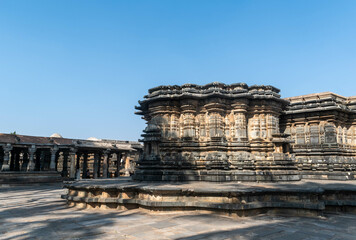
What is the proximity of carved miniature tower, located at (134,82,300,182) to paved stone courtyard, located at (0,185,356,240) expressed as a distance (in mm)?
4129

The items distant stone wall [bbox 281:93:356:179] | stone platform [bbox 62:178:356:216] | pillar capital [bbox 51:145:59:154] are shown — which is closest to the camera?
stone platform [bbox 62:178:356:216]

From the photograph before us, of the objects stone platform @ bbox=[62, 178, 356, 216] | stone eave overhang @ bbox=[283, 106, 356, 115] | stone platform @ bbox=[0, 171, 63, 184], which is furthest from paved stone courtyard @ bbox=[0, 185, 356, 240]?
stone platform @ bbox=[0, 171, 63, 184]

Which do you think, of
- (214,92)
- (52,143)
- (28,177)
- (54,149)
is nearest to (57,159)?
(52,143)

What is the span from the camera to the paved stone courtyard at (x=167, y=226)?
5.40 meters

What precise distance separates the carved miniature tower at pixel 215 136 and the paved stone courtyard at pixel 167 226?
163 inches

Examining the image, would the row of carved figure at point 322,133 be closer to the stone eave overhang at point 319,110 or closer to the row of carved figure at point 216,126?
the stone eave overhang at point 319,110

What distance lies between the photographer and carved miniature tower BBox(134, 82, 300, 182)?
11867mm

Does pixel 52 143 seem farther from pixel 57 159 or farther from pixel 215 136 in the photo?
pixel 215 136

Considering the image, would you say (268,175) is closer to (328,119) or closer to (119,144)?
(328,119)

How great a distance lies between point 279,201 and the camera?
7.95 metres

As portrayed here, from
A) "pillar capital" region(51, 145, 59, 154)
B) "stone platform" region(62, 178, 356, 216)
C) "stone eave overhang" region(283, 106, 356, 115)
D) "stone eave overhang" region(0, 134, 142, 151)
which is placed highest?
"stone eave overhang" region(283, 106, 356, 115)

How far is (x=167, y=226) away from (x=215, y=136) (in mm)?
6764

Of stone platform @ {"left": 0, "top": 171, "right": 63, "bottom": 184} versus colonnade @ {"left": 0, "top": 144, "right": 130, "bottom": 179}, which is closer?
stone platform @ {"left": 0, "top": 171, "right": 63, "bottom": 184}

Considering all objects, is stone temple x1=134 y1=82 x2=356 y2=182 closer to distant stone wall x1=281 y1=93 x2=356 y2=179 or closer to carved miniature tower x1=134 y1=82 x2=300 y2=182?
carved miniature tower x1=134 y1=82 x2=300 y2=182
